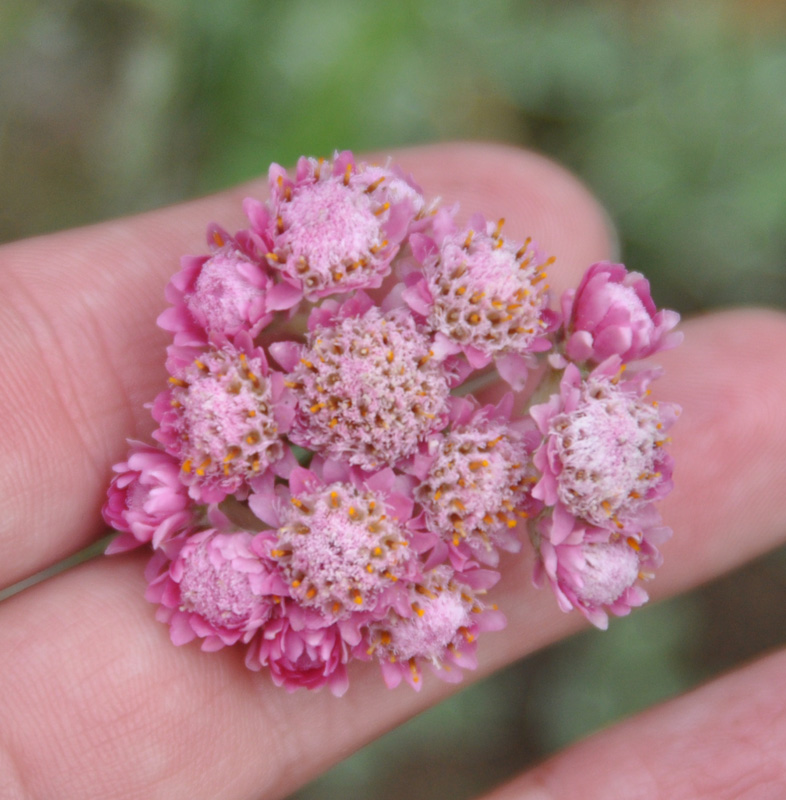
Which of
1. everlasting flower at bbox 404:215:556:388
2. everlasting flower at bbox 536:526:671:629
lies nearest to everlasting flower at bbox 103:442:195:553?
everlasting flower at bbox 404:215:556:388

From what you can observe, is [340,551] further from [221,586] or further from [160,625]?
[160,625]

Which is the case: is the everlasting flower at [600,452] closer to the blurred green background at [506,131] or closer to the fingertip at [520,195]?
the fingertip at [520,195]

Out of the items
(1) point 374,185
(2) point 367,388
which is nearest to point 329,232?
(1) point 374,185

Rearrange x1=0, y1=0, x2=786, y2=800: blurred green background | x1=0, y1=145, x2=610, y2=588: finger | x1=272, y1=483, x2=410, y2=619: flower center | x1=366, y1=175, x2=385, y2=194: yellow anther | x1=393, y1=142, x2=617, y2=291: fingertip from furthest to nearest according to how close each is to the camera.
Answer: x1=0, y1=0, x2=786, y2=800: blurred green background → x1=393, y1=142, x2=617, y2=291: fingertip → x1=0, y1=145, x2=610, y2=588: finger → x1=366, y1=175, x2=385, y2=194: yellow anther → x1=272, y1=483, x2=410, y2=619: flower center

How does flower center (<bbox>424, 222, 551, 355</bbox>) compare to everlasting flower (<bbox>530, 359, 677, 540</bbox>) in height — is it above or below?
above

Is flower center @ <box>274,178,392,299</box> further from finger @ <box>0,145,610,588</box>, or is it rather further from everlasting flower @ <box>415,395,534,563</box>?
finger @ <box>0,145,610,588</box>

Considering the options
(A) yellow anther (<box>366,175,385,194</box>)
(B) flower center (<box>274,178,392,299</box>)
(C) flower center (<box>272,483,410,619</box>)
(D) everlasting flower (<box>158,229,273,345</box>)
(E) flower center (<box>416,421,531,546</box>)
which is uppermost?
(A) yellow anther (<box>366,175,385,194</box>)

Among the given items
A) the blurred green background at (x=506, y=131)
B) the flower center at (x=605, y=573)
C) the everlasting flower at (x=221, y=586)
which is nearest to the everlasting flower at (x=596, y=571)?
the flower center at (x=605, y=573)

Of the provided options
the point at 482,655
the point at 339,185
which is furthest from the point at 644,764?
the point at 339,185
